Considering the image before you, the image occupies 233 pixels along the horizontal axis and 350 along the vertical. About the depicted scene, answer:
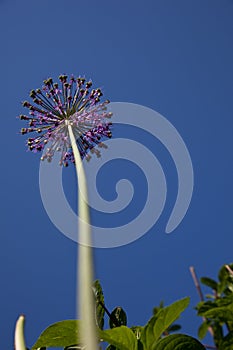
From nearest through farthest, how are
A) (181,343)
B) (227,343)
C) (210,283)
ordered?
1. (181,343)
2. (227,343)
3. (210,283)

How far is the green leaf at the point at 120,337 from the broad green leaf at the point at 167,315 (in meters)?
0.05

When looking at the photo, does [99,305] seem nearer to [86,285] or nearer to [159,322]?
[159,322]

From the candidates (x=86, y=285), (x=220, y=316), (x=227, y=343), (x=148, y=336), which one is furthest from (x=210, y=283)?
(x=86, y=285)

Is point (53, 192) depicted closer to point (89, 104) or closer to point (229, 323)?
point (229, 323)

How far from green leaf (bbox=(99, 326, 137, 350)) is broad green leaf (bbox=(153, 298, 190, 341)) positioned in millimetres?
54

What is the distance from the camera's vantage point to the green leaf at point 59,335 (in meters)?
0.66

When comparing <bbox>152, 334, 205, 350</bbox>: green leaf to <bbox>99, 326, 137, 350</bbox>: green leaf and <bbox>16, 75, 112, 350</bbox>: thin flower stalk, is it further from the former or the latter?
<bbox>16, 75, 112, 350</bbox>: thin flower stalk

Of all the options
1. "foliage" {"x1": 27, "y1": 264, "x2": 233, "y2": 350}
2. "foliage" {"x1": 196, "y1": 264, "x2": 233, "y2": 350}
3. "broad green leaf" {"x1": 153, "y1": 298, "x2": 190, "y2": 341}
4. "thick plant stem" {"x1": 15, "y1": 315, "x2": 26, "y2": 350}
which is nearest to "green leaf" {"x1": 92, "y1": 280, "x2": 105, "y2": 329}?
"foliage" {"x1": 27, "y1": 264, "x2": 233, "y2": 350}

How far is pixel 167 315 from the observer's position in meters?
0.73

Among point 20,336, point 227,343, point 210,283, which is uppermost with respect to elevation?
point 210,283

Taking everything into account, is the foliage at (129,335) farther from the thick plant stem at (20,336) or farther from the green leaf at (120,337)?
the thick plant stem at (20,336)

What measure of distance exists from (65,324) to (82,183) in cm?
21

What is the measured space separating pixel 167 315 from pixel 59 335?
0.18 m

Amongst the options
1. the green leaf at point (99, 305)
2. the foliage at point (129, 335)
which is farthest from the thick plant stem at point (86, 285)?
the green leaf at point (99, 305)
